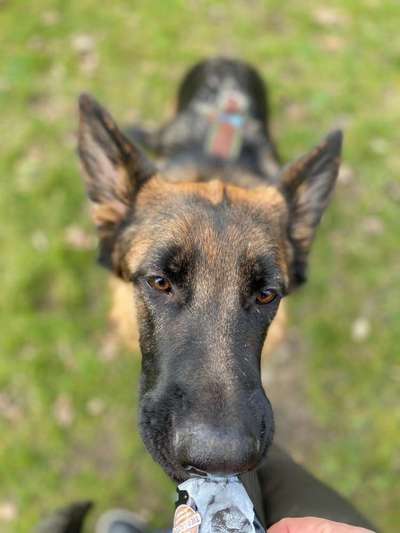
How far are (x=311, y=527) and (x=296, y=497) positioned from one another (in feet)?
2.31

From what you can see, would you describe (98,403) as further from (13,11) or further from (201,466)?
(13,11)

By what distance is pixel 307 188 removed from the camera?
12.1 ft

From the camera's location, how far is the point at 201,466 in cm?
226

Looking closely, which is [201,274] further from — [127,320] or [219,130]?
[219,130]

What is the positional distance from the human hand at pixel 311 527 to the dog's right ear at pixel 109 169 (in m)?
2.23

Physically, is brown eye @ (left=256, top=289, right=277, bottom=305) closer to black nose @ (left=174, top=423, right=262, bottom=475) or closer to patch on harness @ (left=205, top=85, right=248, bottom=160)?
black nose @ (left=174, top=423, right=262, bottom=475)


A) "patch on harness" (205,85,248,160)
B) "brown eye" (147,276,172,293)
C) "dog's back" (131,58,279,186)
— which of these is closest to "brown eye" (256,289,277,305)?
"brown eye" (147,276,172,293)

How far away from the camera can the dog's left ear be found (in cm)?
331

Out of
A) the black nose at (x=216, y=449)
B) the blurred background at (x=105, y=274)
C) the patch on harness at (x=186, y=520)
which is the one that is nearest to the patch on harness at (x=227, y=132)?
the blurred background at (x=105, y=274)

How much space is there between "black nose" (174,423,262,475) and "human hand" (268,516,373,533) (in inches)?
19.8

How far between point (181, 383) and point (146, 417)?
28cm

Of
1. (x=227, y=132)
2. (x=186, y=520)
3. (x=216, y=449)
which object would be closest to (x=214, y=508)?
(x=186, y=520)

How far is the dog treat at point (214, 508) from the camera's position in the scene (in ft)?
6.86

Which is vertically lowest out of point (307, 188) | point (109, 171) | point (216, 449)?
point (216, 449)
